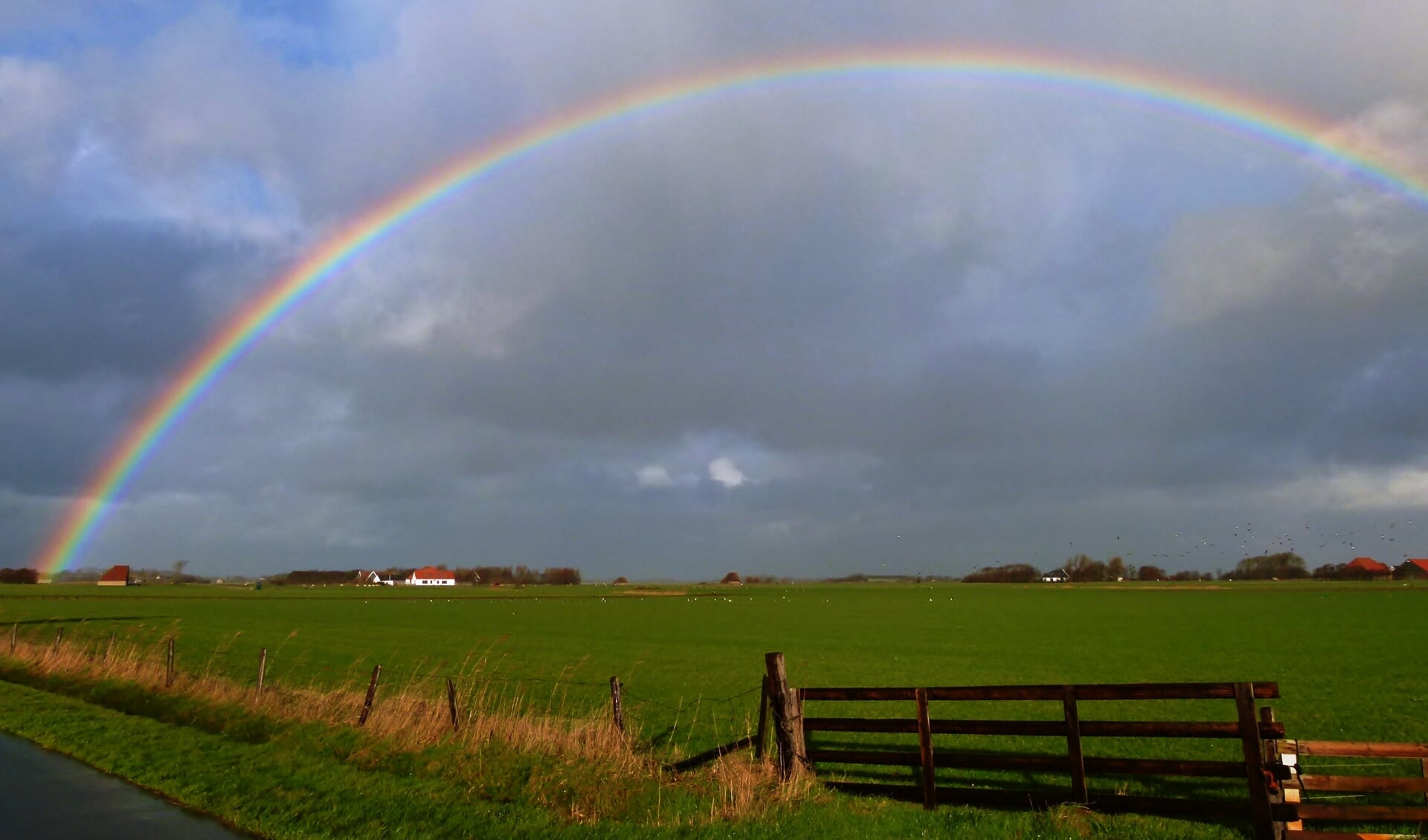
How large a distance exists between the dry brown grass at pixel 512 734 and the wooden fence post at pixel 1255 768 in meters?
5.32

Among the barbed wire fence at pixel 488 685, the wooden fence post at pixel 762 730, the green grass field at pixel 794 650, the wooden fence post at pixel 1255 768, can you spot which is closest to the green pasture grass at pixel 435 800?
the wooden fence post at pixel 1255 768

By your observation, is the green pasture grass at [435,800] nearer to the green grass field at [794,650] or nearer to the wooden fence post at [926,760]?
the wooden fence post at [926,760]

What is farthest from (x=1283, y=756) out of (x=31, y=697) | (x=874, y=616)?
(x=874, y=616)

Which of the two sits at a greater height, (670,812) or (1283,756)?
(1283,756)

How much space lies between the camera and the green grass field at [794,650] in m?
26.1

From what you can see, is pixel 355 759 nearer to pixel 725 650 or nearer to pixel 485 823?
pixel 485 823

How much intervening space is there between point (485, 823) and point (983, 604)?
117 metres

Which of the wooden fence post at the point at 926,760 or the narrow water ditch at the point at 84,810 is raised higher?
the wooden fence post at the point at 926,760

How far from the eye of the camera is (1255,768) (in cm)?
1005

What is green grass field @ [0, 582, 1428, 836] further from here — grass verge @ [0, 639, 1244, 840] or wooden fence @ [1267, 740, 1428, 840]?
wooden fence @ [1267, 740, 1428, 840]

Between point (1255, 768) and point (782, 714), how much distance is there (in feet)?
19.6

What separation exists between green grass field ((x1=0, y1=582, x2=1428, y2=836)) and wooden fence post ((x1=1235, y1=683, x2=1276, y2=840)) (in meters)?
9.56

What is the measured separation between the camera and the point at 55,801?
13.0m

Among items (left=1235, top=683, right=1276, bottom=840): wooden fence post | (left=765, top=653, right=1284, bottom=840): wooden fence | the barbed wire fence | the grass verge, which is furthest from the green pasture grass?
the barbed wire fence
